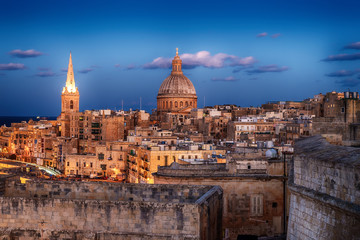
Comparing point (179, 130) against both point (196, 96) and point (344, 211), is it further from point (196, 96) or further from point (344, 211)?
point (344, 211)

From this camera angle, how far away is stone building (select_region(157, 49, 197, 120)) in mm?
102875

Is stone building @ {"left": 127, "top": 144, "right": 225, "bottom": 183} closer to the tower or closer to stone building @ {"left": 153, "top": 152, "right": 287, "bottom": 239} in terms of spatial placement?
stone building @ {"left": 153, "top": 152, "right": 287, "bottom": 239}

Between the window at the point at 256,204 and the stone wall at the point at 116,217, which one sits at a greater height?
the stone wall at the point at 116,217

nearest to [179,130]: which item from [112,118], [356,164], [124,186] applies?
[112,118]

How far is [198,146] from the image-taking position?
1656 inches

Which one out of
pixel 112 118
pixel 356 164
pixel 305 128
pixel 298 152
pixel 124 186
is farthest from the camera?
pixel 112 118

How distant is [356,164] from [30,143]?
74572 millimetres

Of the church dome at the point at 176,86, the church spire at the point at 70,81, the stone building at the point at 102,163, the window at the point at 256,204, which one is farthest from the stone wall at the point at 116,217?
the church dome at the point at 176,86

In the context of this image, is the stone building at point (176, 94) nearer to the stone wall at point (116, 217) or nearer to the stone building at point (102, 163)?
the stone building at point (102, 163)

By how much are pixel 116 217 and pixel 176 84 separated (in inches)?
3735

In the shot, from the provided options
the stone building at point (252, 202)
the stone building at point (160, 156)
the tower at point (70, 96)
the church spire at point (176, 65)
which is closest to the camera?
the stone building at point (252, 202)

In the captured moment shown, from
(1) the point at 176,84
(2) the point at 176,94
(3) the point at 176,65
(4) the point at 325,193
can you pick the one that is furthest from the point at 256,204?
(3) the point at 176,65

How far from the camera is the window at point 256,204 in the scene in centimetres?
1798

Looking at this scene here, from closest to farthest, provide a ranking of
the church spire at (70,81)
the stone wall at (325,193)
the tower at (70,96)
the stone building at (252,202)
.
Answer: the stone wall at (325,193) → the stone building at (252,202) → the tower at (70,96) → the church spire at (70,81)
